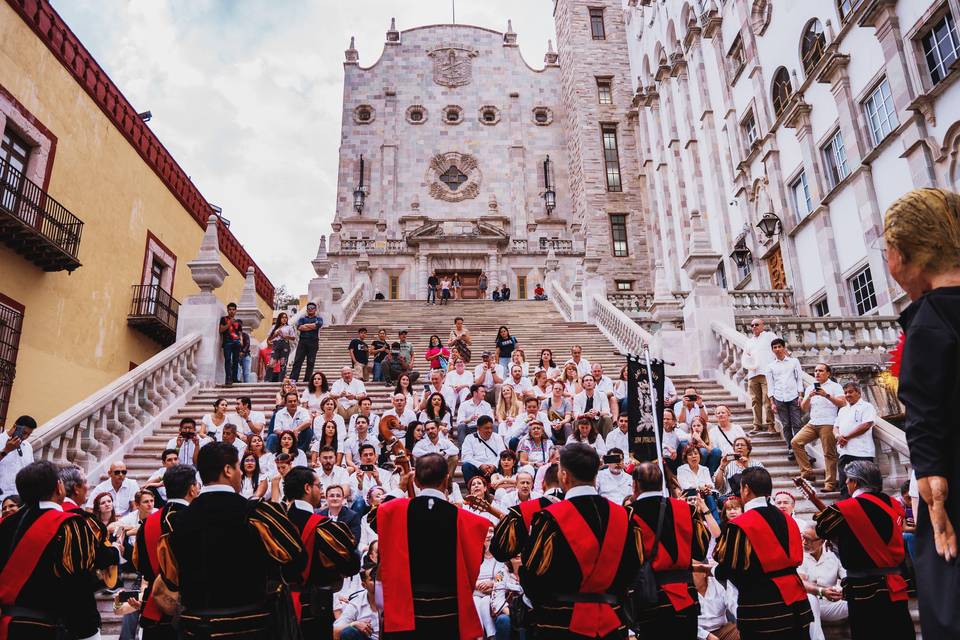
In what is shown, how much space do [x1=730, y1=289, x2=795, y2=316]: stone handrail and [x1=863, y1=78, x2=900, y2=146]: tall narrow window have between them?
5549 millimetres

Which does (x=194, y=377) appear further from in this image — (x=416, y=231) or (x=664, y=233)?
(x=664, y=233)

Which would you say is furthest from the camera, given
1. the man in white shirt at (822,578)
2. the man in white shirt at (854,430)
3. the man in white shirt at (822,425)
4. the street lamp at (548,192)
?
the street lamp at (548,192)

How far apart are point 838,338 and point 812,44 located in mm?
11834

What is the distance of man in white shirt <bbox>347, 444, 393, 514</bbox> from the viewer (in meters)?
7.88

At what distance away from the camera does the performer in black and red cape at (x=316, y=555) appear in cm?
408

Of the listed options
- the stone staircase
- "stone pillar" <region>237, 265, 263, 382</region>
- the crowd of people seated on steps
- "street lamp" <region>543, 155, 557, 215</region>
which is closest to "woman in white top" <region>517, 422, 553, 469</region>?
the crowd of people seated on steps

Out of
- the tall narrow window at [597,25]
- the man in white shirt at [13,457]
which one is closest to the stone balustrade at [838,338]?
the man in white shirt at [13,457]

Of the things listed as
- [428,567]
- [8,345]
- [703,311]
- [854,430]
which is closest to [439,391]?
[703,311]

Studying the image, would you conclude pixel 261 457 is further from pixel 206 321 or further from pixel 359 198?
pixel 359 198

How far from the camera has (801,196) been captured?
2264cm

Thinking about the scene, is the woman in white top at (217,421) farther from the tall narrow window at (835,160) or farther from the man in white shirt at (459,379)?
the tall narrow window at (835,160)

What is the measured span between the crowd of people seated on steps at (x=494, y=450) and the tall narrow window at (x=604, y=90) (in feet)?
97.8

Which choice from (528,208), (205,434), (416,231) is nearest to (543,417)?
(205,434)

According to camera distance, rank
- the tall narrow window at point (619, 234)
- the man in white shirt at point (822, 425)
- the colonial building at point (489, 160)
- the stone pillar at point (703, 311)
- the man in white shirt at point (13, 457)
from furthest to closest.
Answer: the tall narrow window at point (619, 234)
the colonial building at point (489, 160)
the stone pillar at point (703, 311)
the man in white shirt at point (822, 425)
the man in white shirt at point (13, 457)
